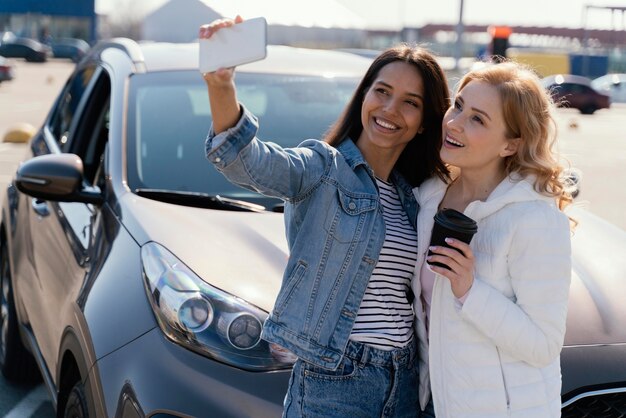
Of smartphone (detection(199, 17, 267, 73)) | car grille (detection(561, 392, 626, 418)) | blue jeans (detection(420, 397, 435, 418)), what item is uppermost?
smartphone (detection(199, 17, 267, 73))

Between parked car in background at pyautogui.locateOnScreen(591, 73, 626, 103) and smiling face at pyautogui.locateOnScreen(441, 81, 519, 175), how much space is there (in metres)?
A: 37.1

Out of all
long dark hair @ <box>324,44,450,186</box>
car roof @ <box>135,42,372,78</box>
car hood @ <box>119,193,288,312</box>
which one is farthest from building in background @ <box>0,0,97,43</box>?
long dark hair @ <box>324,44,450,186</box>

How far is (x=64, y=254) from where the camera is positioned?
3615mm

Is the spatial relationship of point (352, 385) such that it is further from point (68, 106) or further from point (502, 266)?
point (68, 106)

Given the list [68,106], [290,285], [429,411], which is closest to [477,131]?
[290,285]

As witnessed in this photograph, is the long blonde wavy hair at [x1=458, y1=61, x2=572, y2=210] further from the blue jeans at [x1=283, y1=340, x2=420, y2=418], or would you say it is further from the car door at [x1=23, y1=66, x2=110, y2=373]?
the car door at [x1=23, y1=66, x2=110, y2=373]

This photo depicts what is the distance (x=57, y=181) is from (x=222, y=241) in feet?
2.61

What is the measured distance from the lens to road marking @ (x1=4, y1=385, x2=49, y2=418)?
4.39 metres

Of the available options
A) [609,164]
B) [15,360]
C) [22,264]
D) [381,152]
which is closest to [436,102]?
[381,152]

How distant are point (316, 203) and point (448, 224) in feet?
1.01

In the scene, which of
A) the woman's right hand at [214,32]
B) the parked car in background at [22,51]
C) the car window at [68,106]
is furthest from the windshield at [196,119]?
the parked car in background at [22,51]

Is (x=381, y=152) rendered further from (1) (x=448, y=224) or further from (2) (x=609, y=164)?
(2) (x=609, y=164)

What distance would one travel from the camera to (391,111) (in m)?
2.40

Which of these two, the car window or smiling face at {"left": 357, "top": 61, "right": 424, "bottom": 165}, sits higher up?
smiling face at {"left": 357, "top": 61, "right": 424, "bottom": 165}
